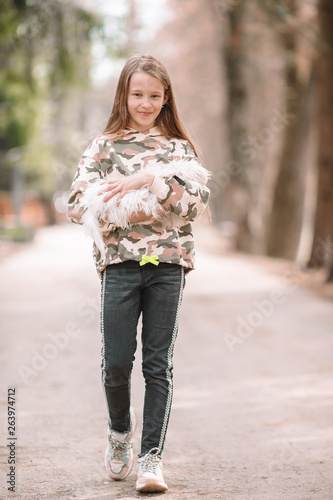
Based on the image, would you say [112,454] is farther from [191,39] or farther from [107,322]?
[191,39]

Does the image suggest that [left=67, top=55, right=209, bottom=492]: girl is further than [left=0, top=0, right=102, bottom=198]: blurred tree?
No

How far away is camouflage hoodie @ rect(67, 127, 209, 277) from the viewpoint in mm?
3232

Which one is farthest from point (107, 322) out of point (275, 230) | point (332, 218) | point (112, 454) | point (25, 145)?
point (25, 145)

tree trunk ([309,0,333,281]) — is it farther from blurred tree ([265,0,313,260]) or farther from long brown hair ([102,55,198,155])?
long brown hair ([102,55,198,155])

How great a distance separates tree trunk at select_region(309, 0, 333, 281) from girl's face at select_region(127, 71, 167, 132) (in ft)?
29.4

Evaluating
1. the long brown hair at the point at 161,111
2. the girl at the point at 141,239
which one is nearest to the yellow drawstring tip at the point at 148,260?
the girl at the point at 141,239

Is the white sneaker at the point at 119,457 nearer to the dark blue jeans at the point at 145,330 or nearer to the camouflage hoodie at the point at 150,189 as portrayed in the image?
the dark blue jeans at the point at 145,330

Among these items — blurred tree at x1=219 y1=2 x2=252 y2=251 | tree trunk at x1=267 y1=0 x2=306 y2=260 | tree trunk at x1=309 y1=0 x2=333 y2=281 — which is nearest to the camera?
tree trunk at x1=309 y1=0 x2=333 y2=281

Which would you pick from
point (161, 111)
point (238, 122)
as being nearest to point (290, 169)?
point (238, 122)

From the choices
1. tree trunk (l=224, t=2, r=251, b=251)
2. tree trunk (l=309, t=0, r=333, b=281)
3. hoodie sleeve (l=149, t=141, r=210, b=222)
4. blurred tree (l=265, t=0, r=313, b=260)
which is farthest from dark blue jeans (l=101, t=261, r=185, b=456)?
tree trunk (l=224, t=2, r=251, b=251)

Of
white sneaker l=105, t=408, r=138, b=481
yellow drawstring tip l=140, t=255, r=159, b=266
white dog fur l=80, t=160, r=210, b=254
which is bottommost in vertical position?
white sneaker l=105, t=408, r=138, b=481

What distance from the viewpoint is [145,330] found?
3.34 metres

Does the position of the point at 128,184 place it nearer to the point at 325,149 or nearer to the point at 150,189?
the point at 150,189

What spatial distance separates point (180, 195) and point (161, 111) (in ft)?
1.72
